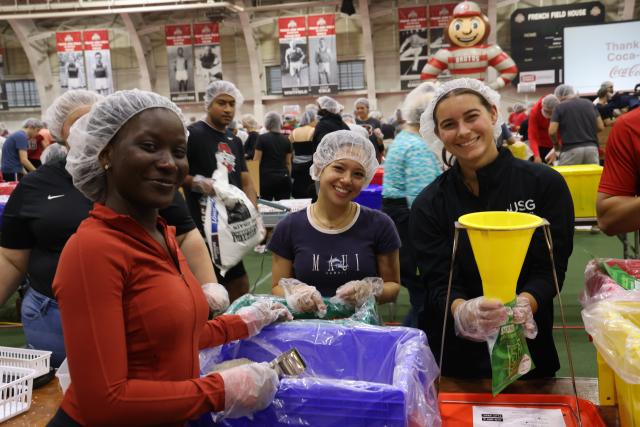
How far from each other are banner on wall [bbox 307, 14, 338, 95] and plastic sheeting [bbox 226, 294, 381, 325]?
1395cm

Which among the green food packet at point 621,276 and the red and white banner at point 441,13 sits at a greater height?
the red and white banner at point 441,13

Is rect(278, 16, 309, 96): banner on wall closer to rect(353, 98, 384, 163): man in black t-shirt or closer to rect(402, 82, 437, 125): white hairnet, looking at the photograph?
rect(353, 98, 384, 163): man in black t-shirt

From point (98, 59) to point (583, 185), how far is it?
1548cm

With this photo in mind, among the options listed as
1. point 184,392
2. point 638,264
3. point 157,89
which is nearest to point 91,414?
point 184,392

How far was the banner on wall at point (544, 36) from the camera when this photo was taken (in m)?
13.9

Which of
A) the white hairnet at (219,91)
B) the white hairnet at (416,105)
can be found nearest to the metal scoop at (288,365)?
the white hairnet at (416,105)

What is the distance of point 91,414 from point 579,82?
608 inches

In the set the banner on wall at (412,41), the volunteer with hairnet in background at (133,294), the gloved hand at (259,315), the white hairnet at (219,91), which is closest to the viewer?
the volunteer with hairnet in background at (133,294)

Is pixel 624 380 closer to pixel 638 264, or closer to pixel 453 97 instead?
pixel 638 264

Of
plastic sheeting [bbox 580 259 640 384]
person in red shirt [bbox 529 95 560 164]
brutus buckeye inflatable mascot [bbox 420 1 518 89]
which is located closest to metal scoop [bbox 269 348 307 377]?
plastic sheeting [bbox 580 259 640 384]

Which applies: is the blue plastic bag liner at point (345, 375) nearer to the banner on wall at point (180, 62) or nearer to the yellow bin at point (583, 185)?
the yellow bin at point (583, 185)

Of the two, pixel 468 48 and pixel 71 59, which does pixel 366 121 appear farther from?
pixel 71 59

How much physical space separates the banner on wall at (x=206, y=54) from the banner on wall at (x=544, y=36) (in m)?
8.24

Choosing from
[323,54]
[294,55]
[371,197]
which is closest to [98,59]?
[294,55]
